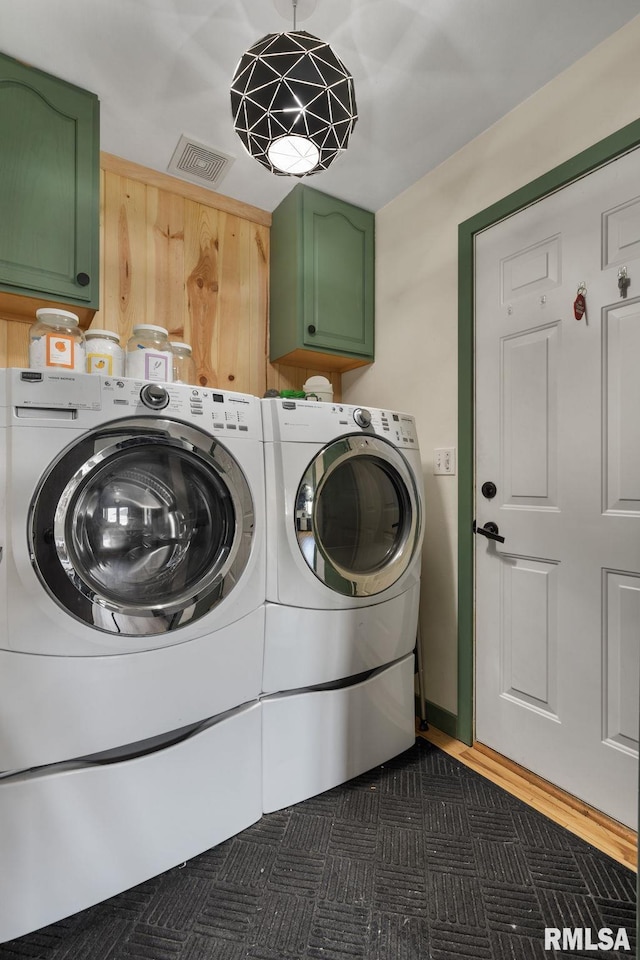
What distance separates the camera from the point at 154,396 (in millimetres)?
1137

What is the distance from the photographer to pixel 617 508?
4.44 feet

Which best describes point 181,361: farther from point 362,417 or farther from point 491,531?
point 491,531

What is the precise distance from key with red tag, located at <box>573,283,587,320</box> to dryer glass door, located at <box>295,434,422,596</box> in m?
0.70

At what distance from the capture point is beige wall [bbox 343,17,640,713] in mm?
1384

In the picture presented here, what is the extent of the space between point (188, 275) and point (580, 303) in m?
1.58

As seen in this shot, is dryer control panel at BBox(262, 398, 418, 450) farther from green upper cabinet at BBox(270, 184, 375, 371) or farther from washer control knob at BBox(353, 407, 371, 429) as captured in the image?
green upper cabinet at BBox(270, 184, 375, 371)

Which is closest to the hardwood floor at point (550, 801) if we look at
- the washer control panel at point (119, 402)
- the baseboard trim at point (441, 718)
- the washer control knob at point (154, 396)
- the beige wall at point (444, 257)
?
the baseboard trim at point (441, 718)

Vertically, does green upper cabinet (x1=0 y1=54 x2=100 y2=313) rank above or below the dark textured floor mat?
above

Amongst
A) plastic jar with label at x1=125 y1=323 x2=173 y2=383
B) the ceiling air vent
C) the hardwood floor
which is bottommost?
the hardwood floor

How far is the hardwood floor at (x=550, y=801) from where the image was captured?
127 centimetres

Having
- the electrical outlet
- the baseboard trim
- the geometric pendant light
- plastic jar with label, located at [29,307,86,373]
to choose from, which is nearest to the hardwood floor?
the baseboard trim

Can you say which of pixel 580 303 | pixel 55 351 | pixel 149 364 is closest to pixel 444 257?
pixel 580 303

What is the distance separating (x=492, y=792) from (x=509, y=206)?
200cm

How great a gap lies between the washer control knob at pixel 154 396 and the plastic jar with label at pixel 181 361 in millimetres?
595
